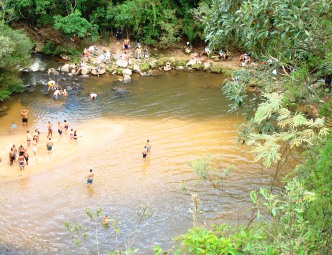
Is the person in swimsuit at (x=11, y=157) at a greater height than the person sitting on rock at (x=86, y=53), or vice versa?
the person sitting on rock at (x=86, y=53)

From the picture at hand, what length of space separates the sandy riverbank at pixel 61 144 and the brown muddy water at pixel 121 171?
6cm

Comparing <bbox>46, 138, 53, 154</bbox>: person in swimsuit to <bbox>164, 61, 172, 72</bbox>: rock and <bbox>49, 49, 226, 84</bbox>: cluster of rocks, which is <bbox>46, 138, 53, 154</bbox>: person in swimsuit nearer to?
<bbox>49, 49, 226, 84</bbox>: cluster of rocks

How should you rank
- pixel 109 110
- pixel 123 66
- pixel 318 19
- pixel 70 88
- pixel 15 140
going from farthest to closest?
pixel 123 66 < pixel 70 88 < pixel 109 110 < pixel 15 140 < pixel 318 19

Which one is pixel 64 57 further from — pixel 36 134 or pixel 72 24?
pixel 36 134

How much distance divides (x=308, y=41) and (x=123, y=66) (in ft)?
84.5

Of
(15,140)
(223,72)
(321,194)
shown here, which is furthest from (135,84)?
(321,194)

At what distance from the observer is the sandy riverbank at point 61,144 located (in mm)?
21609

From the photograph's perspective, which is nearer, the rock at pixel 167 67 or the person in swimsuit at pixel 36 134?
the person in swimsuit at pixel 36 134

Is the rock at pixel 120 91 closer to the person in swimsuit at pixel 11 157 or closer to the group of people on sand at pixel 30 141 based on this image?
the group of people on sand at pixel 30 141

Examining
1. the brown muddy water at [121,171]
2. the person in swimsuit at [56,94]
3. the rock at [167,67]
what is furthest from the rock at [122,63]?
the person in swimsuit at [56,94]

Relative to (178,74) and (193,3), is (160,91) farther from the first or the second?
(193,3)

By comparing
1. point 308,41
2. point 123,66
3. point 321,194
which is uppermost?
point 308,41

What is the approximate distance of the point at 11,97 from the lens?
29719 millimetres

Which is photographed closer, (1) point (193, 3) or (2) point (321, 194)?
(2) point (321, 194)
